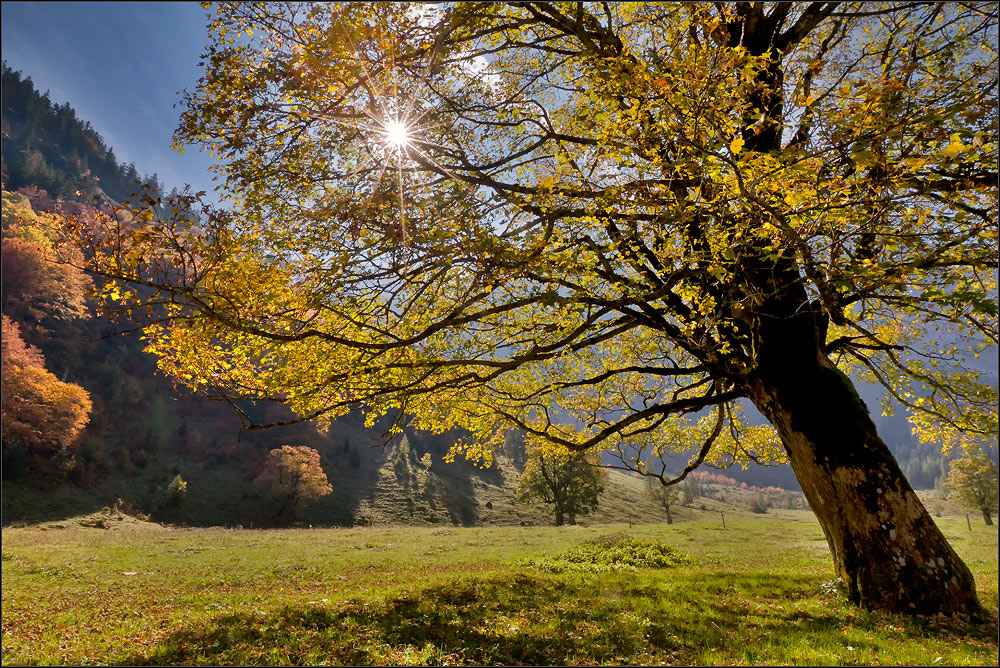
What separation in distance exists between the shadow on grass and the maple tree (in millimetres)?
2913

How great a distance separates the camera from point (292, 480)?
62281 mm

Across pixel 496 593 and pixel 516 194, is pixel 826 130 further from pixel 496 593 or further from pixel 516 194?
pixel 496 593

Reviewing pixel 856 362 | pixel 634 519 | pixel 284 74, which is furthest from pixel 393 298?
pixel 634 519

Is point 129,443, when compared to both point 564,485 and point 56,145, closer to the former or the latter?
point 564,485

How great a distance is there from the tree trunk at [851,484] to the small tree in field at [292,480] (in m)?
63.7

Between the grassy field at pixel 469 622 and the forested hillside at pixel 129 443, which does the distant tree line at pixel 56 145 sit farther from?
the grassy field at pixel 469 622

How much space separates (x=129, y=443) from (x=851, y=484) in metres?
96.1

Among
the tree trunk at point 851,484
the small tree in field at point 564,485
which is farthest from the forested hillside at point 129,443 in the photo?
the tree trunk at point 851,484

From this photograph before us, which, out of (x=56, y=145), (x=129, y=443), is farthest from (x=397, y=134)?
(x=56, y=145)

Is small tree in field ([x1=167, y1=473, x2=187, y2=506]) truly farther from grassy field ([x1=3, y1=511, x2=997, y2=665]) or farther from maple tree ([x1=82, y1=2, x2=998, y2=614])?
maple tree ([x1=82, y1=2, x2=998, y2=614])

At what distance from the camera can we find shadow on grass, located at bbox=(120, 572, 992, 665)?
669 cm

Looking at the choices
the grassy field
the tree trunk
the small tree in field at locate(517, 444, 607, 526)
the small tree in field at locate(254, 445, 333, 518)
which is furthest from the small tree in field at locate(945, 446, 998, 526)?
the small tree in field at locate(254, 445, 333, 518)

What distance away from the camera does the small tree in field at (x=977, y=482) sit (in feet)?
159

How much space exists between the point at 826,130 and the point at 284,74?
8.03m
